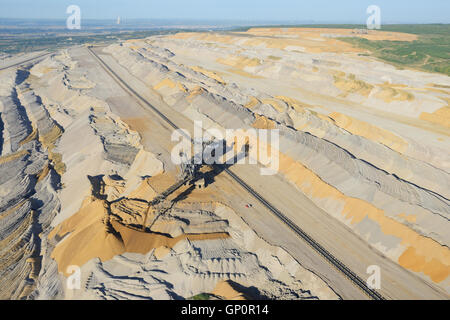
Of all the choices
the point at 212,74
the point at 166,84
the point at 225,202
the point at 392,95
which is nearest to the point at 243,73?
the point at 212,74

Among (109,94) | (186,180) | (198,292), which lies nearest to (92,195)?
(186,180)

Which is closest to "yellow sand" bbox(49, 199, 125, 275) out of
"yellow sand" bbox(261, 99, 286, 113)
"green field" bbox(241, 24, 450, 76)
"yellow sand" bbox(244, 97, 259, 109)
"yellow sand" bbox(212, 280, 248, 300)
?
"yellow sand" bbox(212, 280, 248, 300)

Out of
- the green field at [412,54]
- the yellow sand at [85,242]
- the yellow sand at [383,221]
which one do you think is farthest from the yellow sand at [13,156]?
the green field at [412,54]

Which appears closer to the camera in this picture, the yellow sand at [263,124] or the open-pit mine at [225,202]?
the open-pit mine at [225,202]

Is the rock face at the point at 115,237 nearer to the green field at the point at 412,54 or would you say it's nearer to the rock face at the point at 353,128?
the rock face at the point at 353,128

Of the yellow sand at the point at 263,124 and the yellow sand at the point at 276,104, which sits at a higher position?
the yellow sand at the point at 276,104

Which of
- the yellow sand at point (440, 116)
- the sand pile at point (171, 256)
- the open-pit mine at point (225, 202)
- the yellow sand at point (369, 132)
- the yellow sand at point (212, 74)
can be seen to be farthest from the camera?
the yellow sand at point (212, 74)
